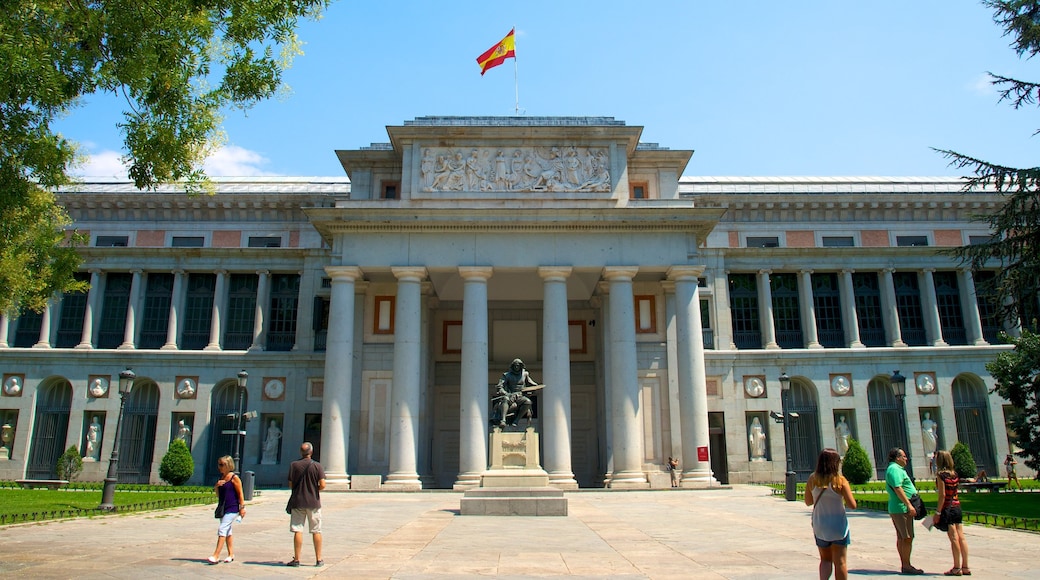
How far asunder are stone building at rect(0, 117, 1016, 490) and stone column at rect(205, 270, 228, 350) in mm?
126

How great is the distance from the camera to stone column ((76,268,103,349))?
43.0m

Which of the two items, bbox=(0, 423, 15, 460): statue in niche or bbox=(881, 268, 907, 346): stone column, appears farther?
bbox=(881, 268, 907, 346): stone column

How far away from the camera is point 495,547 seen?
43.9 ft

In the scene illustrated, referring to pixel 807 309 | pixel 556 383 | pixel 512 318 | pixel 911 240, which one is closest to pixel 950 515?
pixel 556 383

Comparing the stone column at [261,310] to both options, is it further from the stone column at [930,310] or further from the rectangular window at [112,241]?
the stone column at [930,310]

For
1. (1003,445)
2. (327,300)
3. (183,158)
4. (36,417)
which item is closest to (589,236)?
(327,300)

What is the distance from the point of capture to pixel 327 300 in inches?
1719

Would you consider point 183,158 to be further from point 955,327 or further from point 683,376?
point 955,327

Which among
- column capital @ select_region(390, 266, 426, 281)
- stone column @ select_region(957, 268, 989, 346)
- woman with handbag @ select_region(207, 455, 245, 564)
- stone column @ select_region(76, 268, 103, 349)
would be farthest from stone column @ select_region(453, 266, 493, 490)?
stone column @ select_region(957, 268, 989, 346)

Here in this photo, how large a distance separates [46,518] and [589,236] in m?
24.0

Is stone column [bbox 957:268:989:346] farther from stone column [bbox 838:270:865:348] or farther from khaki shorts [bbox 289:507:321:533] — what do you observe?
khaki shorts [bbox 289:507:321:533]

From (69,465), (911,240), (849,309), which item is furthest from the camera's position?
(911,240)

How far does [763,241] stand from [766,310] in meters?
4.61

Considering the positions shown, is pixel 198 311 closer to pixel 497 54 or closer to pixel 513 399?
pixel 497 54
